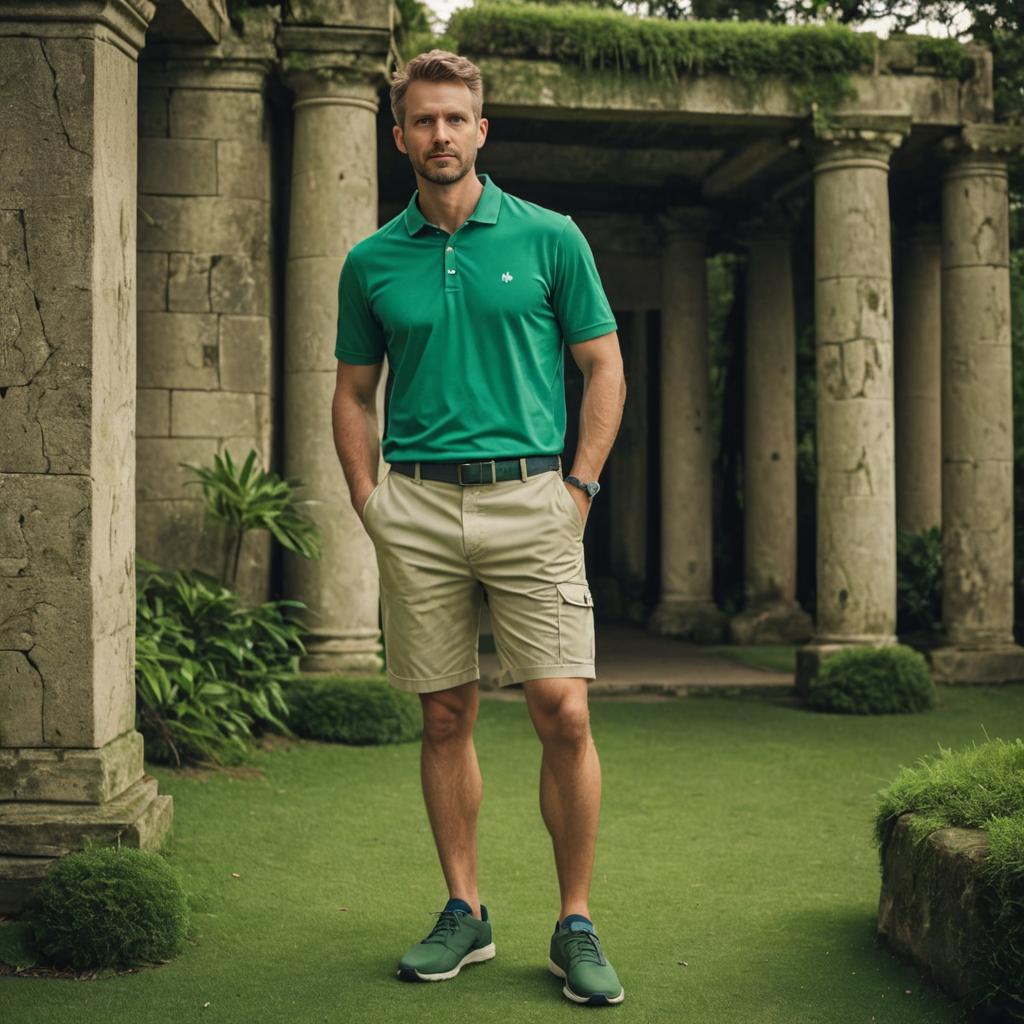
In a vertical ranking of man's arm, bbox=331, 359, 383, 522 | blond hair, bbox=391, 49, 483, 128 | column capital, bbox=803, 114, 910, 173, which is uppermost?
column capital, bbox=803, 114, 910, 173

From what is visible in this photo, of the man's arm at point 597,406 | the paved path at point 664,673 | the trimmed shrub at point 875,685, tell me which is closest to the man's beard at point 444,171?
the man's arm at point 597,406

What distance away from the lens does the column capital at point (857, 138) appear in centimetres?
1041

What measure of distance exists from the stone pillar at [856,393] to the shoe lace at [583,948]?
6.98 metres

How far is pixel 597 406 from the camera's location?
12.0ft

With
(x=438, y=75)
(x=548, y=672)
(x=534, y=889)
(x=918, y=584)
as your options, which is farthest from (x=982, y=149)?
(x=548, y=672)

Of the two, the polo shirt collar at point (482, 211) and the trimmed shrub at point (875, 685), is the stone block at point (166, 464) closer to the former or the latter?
the trimmed shrub at point (875, 685)

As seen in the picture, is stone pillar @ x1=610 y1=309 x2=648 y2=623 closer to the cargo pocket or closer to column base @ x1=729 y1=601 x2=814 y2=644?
column base @ x1=729 y1=601 x2=814 y2=644

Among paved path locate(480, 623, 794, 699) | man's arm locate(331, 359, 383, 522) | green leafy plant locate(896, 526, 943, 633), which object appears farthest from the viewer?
green leafy plant locate(896, 526, 943, 633)

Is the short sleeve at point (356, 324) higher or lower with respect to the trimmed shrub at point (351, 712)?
higher

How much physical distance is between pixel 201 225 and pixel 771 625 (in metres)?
7.81

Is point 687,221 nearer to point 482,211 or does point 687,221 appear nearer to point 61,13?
point 61,13

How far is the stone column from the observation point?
11.2m

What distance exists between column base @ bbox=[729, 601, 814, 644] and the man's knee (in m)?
10.7

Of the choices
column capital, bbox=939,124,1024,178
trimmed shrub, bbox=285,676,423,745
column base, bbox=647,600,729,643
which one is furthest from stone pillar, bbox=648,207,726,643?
trimmed shrub, bbox=285,676,423,745
